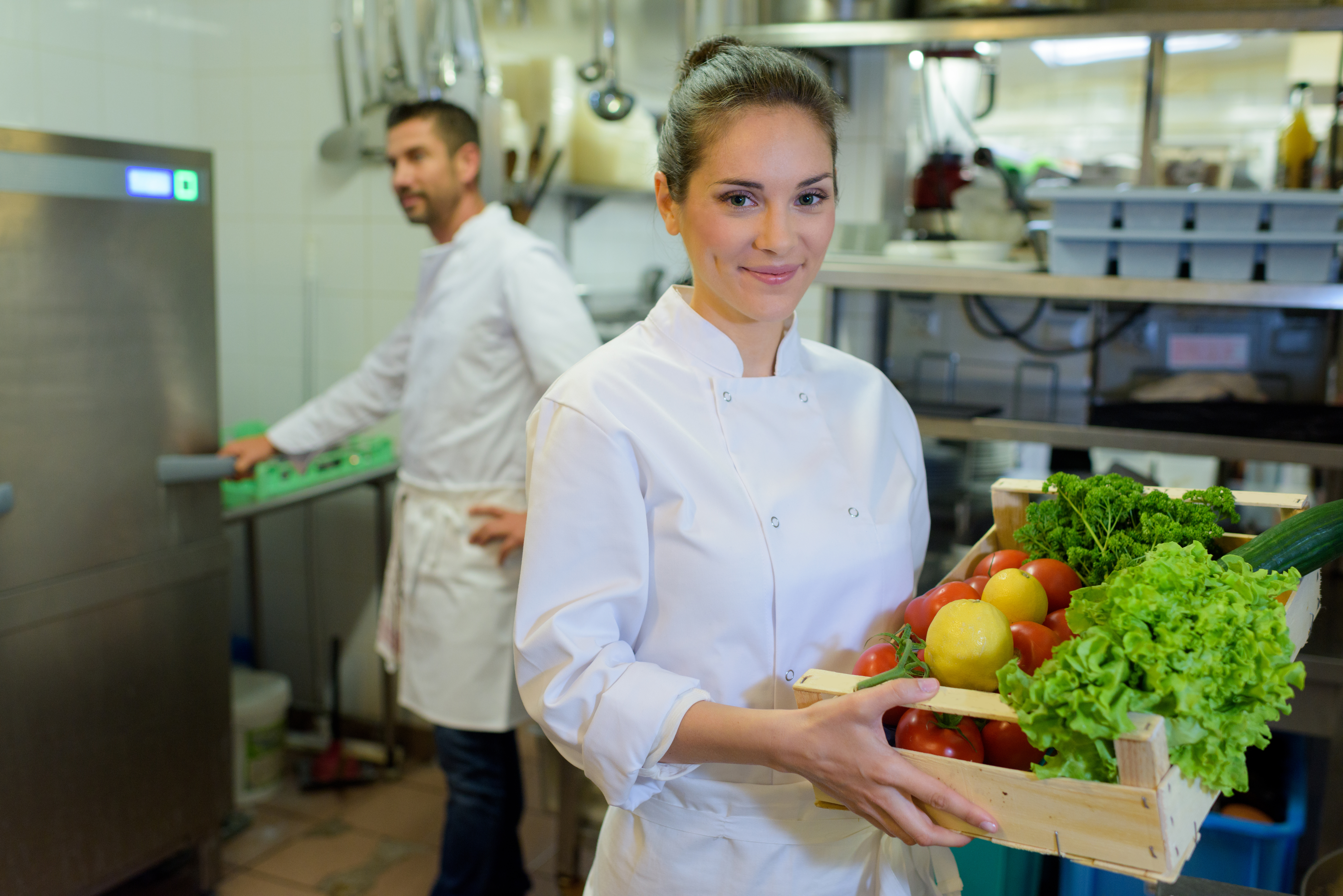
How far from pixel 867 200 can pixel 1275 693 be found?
6.99ft

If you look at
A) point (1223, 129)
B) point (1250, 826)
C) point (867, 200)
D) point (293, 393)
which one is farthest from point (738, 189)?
point (1223, 129)

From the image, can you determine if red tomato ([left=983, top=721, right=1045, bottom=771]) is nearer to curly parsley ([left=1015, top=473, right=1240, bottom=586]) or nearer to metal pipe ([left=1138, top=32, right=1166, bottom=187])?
curly parsley ([left=1015, top=473, right=1240, bottom=586])

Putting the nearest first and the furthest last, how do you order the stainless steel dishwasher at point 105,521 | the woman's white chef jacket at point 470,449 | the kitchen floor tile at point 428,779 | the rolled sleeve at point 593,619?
the rolled sleeve at point 593,619, the stainless steel dishwasher at point 105,521, the woman's white chef jacket at point 470,449, the kitchen floor tile at point 428,779

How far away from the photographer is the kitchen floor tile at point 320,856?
8.24ft

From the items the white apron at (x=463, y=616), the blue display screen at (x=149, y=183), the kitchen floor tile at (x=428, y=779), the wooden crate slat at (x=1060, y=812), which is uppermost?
the blue display screen at (x=149, y=183)

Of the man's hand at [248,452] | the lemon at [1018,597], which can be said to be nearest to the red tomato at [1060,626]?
the lemon at [1018,597]

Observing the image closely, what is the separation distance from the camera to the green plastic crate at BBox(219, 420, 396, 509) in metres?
2.43

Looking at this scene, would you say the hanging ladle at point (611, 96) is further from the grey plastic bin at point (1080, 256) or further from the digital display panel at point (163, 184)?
the grey plastic bin at point (1080, 256)

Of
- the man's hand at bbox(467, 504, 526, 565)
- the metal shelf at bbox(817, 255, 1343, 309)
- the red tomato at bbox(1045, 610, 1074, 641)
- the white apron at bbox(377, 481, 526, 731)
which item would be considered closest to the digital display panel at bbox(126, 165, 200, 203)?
the white apron at bbox(377, 481, 526, 731)

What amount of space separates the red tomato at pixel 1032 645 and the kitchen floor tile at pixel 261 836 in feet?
7.10

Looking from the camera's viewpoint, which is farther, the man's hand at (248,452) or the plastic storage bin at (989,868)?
the man's hand at (248,452)

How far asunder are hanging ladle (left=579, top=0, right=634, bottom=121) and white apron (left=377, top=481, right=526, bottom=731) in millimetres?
928

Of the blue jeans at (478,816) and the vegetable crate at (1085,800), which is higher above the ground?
the vegetable crate at (1085,800)

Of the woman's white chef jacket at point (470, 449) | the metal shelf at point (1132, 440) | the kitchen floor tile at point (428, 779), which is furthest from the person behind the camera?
the kitchen floor tile at point (428, 779)
